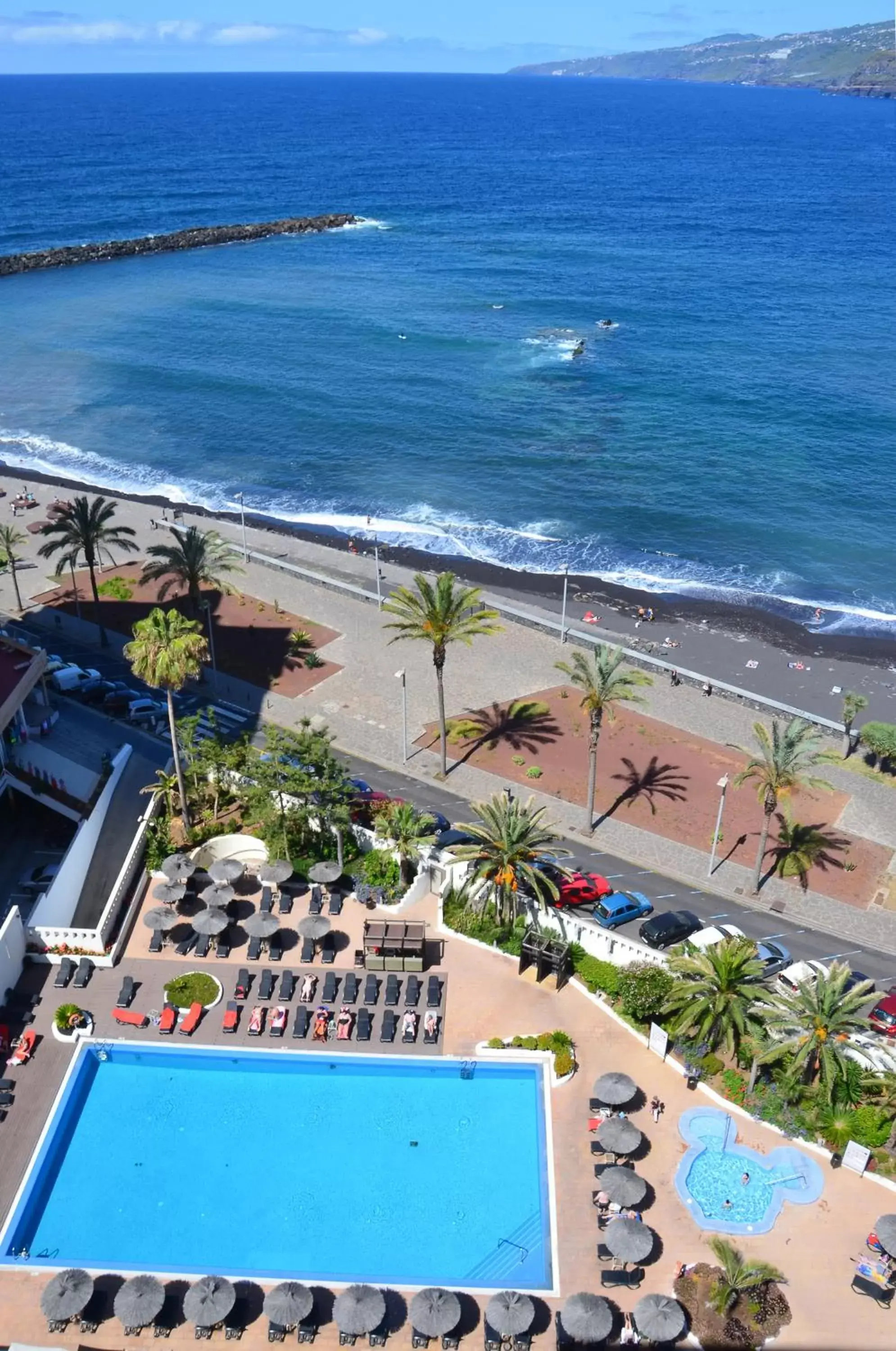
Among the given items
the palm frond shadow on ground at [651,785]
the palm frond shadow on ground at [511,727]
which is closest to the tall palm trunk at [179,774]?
the palm frond shadow on ground at [511,727]

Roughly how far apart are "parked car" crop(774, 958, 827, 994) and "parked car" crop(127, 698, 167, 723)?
104ft

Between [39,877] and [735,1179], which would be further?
[39,877]

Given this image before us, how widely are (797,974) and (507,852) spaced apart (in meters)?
11.7

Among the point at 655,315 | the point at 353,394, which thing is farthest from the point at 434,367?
the point at 655,315

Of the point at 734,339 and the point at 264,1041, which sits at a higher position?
the point at 734,339

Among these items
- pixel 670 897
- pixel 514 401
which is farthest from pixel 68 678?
pixel 514 401

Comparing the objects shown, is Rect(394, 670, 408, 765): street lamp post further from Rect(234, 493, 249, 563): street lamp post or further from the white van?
Rect(234, 493, 249, 563): street lamp post

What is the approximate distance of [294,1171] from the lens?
3136 cm

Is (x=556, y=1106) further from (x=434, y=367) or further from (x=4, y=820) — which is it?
(x=434, y=367)

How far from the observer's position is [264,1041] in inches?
1380

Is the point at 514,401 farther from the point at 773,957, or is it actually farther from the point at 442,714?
the point at 773,957

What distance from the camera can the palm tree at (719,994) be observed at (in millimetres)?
33125

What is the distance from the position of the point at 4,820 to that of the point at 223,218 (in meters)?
173

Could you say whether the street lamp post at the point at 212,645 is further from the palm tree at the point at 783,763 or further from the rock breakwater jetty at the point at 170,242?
the rock breakwater jetty at the point at 170,242
